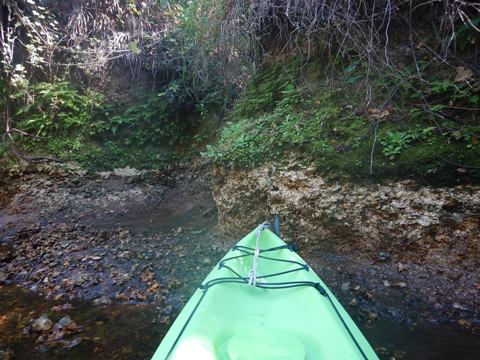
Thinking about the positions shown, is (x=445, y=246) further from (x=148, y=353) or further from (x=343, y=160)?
(x=148, y=353)

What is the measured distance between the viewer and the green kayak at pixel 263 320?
63.5 inches

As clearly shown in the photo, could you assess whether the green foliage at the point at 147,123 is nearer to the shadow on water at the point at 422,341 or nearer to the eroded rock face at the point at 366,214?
the eroded rock face at the point at 366,214

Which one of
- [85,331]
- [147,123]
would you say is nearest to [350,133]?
[85,331]

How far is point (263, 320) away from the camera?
197cm

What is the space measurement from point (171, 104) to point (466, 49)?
5112 mm

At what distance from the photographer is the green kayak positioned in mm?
1612

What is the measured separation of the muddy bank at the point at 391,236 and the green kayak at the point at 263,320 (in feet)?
3.44

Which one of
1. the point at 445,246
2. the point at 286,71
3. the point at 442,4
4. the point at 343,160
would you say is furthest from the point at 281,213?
the point at 442,4

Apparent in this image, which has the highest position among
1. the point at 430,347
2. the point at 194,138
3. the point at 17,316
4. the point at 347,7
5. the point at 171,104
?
the point at 347,7

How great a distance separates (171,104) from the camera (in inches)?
258

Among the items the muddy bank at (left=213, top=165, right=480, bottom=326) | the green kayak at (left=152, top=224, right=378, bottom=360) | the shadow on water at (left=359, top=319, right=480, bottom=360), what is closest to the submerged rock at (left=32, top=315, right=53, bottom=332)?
the green kayak at (left=152, top=224, right=378, bottom=360)

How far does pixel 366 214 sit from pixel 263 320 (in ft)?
6.00

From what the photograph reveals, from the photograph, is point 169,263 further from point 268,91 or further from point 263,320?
point 268,91

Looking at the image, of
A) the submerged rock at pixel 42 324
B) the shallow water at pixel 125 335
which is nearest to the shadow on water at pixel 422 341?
the shallow water at pixel 125 335
